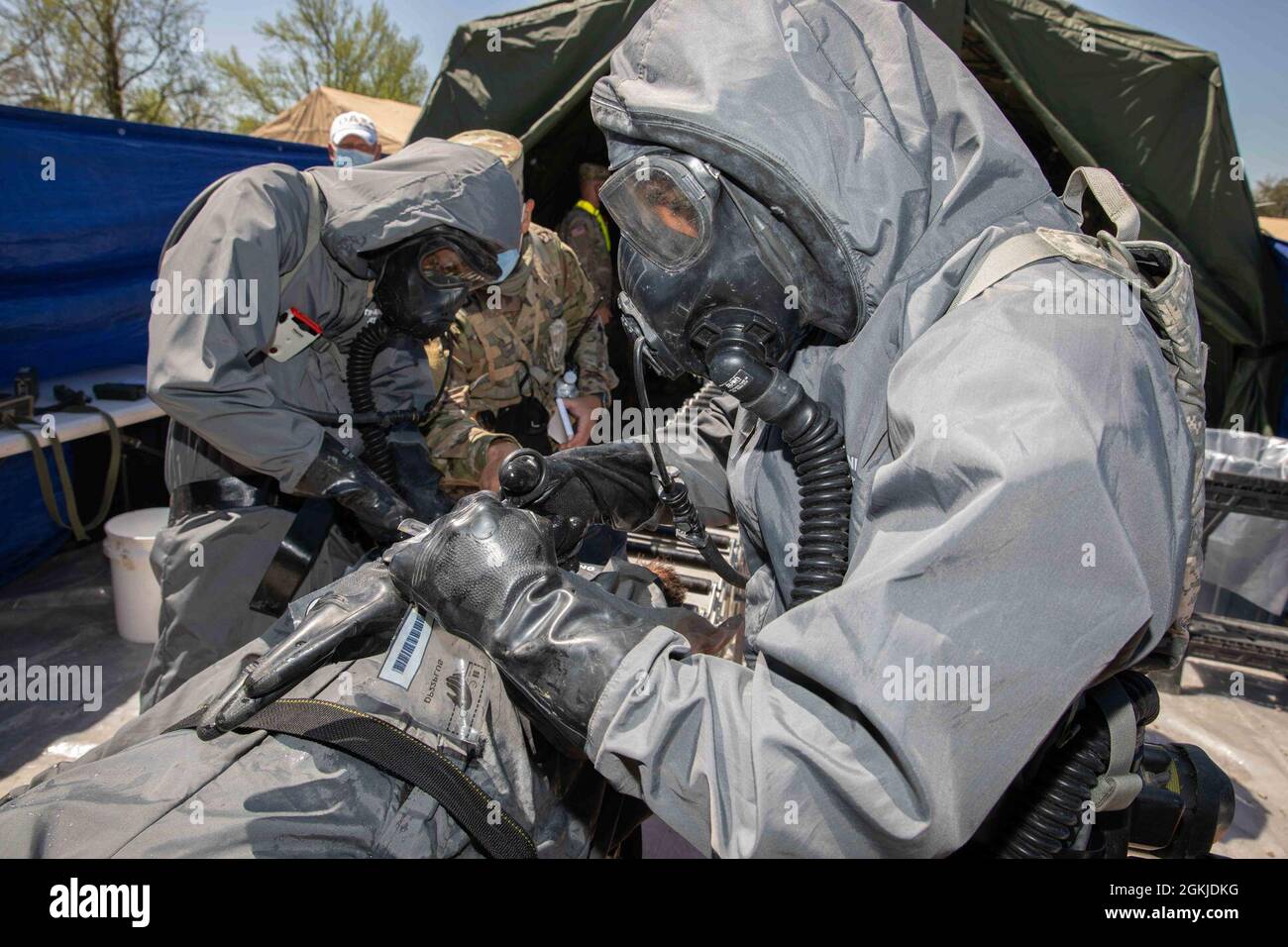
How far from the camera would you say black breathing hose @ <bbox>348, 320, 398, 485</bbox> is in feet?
9.61

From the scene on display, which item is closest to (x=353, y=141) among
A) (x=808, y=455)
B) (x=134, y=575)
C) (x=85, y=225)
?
(x=85, y=225)

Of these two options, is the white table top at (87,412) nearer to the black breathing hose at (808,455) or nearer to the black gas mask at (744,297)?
the black gas mask at (744,297)

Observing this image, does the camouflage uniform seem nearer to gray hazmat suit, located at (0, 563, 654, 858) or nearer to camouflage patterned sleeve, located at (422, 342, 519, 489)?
camouflage patterned sleeve, located at (422, 342, 519, 489)

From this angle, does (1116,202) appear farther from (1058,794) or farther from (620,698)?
(620,698)

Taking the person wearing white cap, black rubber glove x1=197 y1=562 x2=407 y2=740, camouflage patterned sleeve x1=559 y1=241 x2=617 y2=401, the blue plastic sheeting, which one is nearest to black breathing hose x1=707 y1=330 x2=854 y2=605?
black rubber glove x1=197 y1=562 x2=407 y2=740

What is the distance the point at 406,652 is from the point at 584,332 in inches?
166

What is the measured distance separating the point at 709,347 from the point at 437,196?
171 cm

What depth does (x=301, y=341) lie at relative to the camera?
279 cm

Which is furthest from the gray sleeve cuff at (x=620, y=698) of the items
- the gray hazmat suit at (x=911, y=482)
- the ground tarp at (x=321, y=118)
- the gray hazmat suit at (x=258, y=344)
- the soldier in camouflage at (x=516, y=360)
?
the ground tarp at (x=321, y=118)

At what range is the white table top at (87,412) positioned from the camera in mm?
3467

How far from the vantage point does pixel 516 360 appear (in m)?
4.71

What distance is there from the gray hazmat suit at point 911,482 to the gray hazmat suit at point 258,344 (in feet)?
5.15

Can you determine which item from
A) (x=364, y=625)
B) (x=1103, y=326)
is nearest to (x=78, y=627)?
(x=364, y=625)

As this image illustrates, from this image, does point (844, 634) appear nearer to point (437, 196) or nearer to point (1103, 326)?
point (1103, 326)
